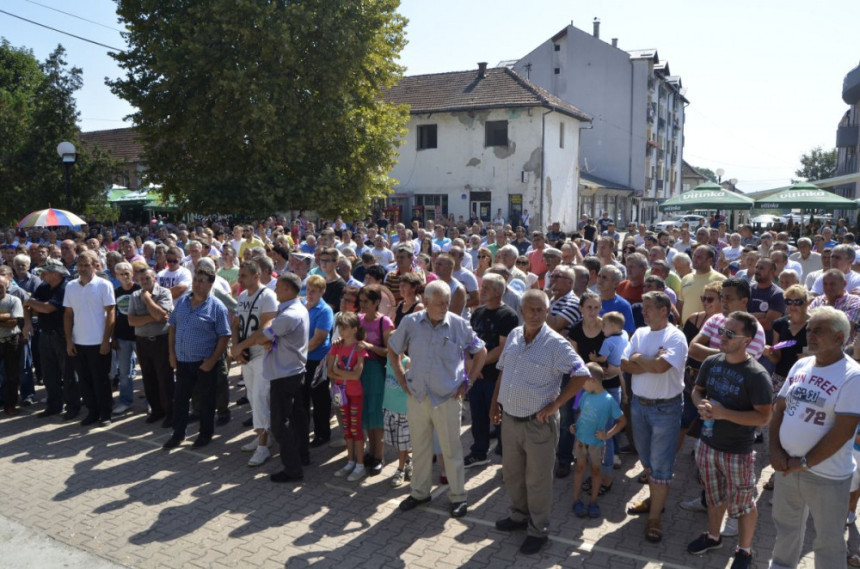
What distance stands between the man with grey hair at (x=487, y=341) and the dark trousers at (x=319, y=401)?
162 centimetres

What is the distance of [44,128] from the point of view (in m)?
20.9

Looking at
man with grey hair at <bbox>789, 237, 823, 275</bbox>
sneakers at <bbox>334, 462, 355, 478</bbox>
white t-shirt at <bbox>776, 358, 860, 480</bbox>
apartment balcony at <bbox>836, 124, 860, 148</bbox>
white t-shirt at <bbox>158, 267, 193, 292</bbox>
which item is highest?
A: apartment balcony at <bbox>836, 124, 860, 148</bbox>

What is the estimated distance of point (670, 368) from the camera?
15.2ft

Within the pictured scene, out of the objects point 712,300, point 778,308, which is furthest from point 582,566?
point 778,308

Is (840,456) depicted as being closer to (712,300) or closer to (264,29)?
(712,300)

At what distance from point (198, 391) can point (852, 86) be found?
120 ft

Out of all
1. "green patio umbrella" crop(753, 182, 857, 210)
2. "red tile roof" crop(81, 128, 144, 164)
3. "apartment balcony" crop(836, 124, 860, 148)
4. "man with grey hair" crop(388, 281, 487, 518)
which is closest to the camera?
"man with grey hair" crop(388, 281, 487, 518)

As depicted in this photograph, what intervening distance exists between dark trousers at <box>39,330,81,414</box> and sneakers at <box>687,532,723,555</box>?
6993 mm

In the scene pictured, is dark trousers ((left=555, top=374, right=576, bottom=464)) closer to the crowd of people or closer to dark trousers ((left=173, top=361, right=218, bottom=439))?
the crowd of people

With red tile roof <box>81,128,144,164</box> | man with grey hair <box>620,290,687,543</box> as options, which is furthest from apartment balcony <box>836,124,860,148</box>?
red tile roof <box>81,128,144,164</box>

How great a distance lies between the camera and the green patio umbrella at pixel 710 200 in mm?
17781

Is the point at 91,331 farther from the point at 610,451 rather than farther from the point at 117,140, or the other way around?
the point at 117,140

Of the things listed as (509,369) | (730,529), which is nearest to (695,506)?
(730,529)

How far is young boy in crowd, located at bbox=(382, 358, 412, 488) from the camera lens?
572cm
